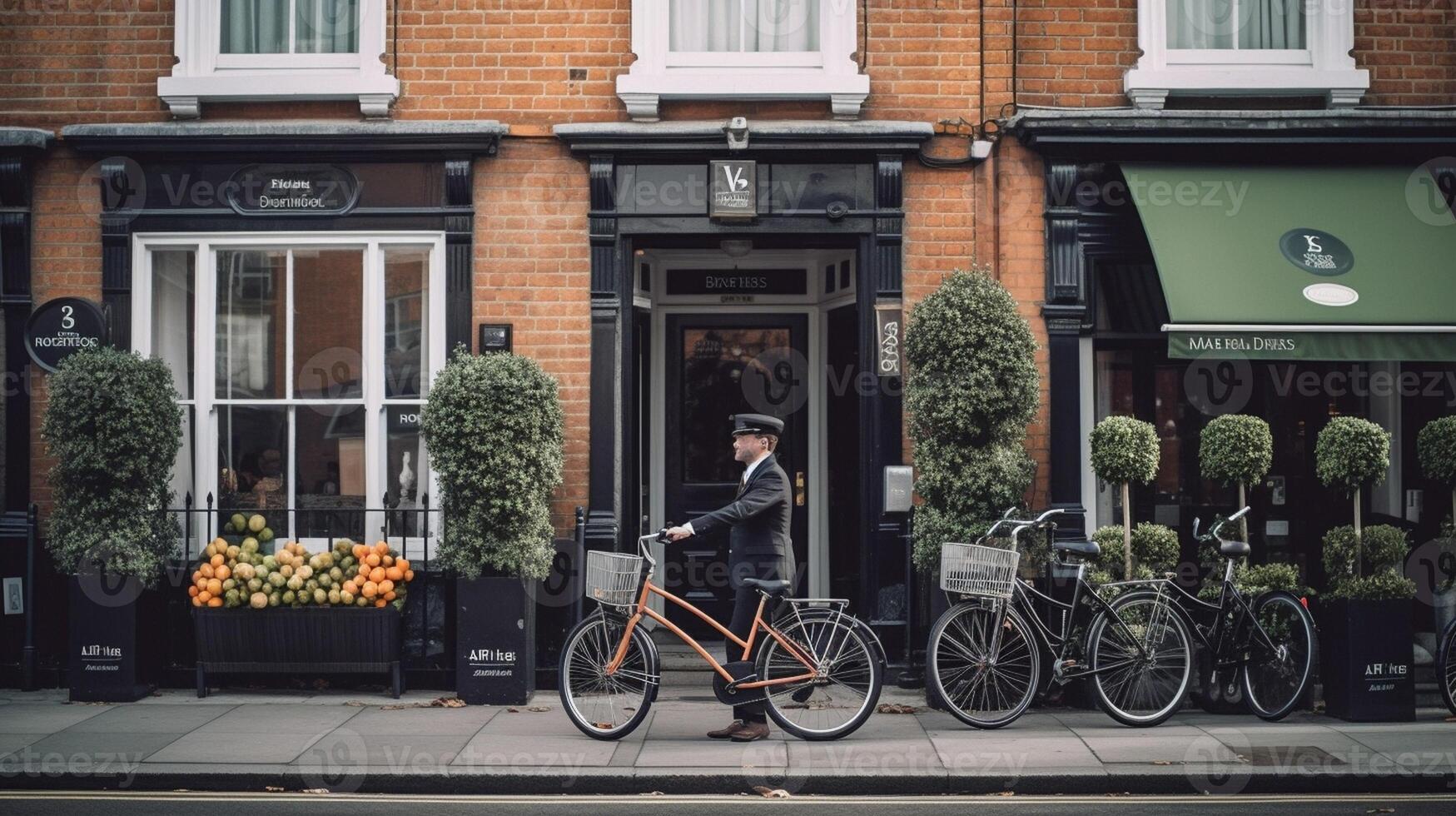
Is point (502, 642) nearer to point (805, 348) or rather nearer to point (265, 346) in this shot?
point (265, 346)

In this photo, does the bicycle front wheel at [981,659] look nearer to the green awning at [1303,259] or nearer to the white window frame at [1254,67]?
the green awning at [1303,259]

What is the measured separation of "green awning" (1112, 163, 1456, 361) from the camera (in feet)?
31.8

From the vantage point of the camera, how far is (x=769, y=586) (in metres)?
8.29

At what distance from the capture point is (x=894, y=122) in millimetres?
10148

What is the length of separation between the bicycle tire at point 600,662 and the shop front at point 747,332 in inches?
72.5

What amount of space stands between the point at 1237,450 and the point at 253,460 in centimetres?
705

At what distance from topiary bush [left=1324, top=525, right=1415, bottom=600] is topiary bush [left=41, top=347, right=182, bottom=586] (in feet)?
26.1

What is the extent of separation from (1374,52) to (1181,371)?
109 inches

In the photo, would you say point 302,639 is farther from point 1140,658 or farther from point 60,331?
point 1140,658

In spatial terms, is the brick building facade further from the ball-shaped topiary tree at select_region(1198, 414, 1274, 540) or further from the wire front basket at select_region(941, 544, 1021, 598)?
the wire front basket at select_region(941, 544, 1021, 598)

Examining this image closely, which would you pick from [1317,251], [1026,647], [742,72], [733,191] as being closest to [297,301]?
[733,191]

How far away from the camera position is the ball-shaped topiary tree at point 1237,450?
30.1 feet

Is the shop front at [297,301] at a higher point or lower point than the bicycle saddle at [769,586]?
higher

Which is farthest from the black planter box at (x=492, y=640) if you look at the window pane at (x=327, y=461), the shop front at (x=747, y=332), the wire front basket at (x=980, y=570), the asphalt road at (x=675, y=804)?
the wire front basket at (x=980, y=570)
